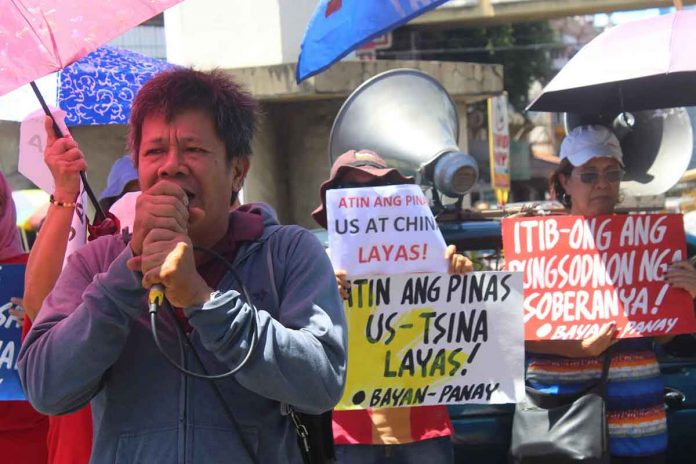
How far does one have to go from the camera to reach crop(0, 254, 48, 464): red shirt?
3.46 meters

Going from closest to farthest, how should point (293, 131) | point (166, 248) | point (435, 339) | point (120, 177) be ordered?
point (166, 248), point (435, 339), point (120, 177), point (293, 131)

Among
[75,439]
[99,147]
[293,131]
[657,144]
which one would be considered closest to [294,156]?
[293,131]

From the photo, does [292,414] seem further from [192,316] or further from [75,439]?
[75,439]

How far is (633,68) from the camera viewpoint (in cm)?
375

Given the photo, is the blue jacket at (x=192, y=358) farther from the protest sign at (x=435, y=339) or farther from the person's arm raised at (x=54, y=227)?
the protest sign at (x=435, y=339)

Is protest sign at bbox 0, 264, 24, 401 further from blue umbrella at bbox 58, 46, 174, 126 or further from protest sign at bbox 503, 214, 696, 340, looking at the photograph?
protest sign at bbox 503, 214, 696, 340

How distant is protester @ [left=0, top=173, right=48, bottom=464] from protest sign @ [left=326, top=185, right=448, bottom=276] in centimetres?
119

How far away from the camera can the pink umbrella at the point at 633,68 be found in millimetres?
3678

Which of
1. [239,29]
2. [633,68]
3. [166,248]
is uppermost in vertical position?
[239,29]

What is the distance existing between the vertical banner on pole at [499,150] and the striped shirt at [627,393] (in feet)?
32.4

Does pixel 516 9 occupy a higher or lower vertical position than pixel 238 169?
higher

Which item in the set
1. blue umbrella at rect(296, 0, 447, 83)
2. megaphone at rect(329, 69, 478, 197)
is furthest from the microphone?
megaphone at rect(329, 69, 478, 197)

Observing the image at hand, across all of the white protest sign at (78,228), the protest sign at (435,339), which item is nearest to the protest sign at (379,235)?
the protest sign at (435,339)

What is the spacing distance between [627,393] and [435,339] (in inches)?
30.2
